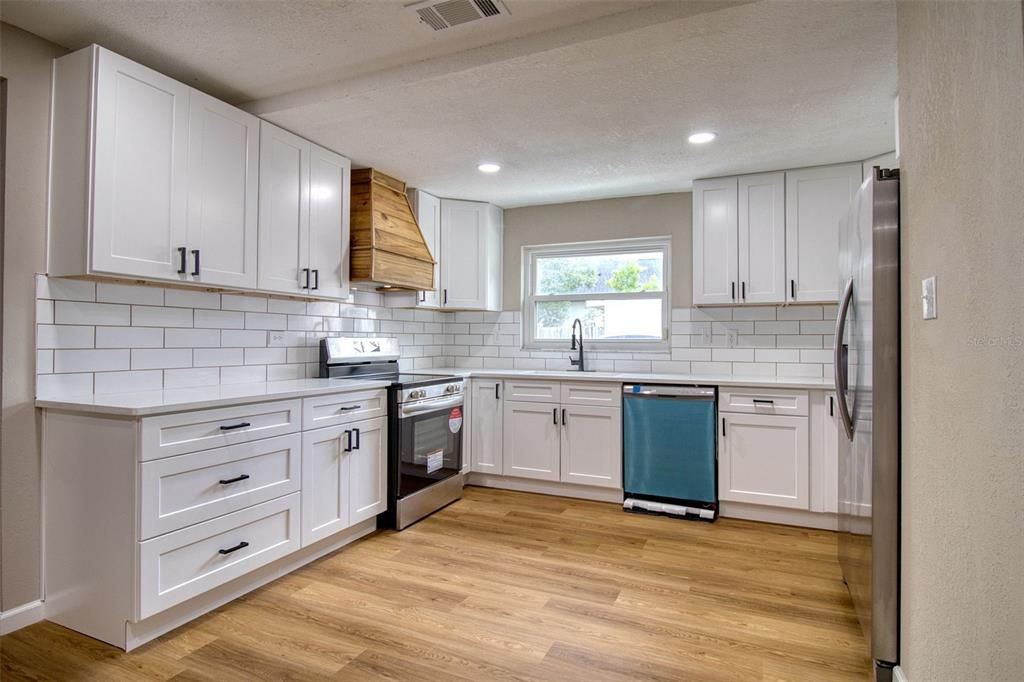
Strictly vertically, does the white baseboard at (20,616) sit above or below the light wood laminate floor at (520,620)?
above

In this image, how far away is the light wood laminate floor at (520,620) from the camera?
6.22 ft

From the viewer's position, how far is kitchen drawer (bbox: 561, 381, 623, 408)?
3824mm

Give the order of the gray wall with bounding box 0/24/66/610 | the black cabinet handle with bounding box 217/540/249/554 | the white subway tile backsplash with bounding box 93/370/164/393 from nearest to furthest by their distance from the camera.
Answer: the gray wall with bounding box 0/24/66/610, the black cabinet handle with bounding box 217/540/249/554, the white subway tile backsplash with bounding box 93/370/164/393

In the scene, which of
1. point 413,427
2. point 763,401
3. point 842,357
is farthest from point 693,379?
point 413,427

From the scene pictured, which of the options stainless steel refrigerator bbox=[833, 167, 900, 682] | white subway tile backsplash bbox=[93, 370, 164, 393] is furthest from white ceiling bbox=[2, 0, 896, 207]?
white subway tile backsplash bbox=[93, 370, 164, 393]

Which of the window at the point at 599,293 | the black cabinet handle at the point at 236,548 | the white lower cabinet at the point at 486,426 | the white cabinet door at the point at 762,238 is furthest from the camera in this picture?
the window at the point at 599,293

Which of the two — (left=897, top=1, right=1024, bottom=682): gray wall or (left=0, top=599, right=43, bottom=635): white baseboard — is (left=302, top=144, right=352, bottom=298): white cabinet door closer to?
(left=0, top=599, right=43, bottom=635): white baseboard

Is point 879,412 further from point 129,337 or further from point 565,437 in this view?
point 129,337

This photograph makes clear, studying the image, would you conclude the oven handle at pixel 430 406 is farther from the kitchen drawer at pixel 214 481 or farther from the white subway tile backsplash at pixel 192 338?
the white subway tile backsplash at pixel 192 338

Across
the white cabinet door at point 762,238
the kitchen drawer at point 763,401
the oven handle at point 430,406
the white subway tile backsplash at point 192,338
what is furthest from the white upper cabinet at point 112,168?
the white cabinet door at point 762,238

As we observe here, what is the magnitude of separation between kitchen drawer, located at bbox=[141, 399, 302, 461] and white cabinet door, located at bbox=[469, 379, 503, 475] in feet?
5.81

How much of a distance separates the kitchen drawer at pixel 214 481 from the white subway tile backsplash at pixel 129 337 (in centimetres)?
73

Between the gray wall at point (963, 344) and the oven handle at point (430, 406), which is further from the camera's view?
the oven handle at point (430, 406)

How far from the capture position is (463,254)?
15.0ft
